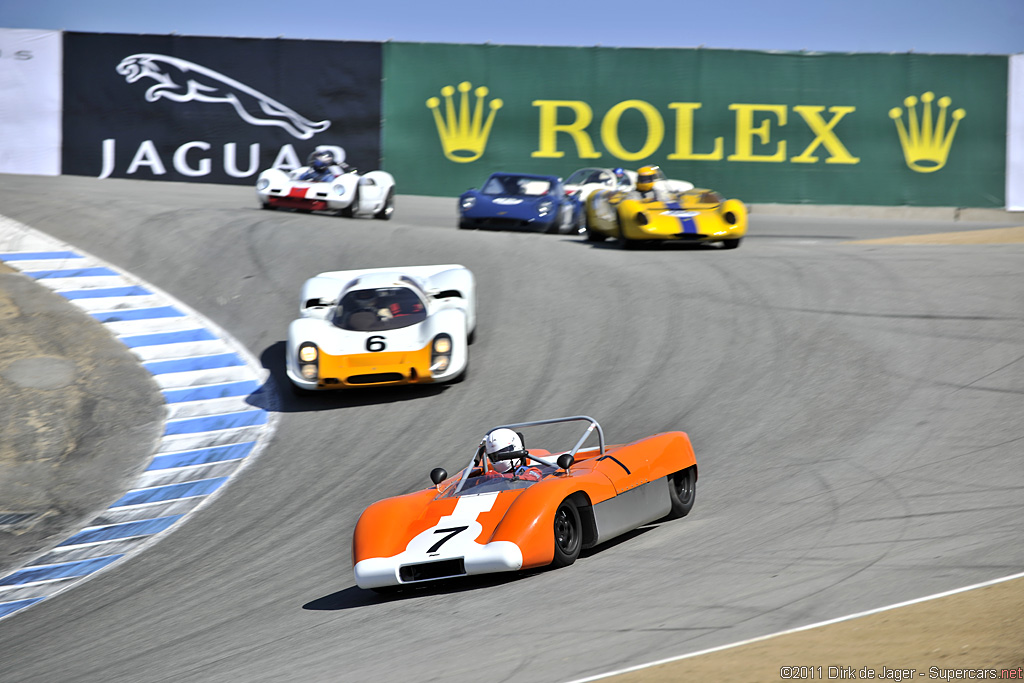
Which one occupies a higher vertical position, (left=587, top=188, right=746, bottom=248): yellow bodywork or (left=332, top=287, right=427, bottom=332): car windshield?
(left=587, top=188, right=746, bottom=248): yellow bodywork

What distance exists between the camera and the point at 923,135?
23.4 metres

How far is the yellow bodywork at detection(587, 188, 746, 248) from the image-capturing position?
51.5ft

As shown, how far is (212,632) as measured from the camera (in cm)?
648

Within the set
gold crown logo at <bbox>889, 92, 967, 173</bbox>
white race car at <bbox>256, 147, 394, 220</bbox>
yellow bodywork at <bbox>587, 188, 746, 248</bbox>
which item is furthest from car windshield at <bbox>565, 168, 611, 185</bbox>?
gold crown logo at <bbox>889, 92, 967, 173</bbox>

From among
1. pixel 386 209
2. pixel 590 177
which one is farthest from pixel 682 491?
pixel 590 177

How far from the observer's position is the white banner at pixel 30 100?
22.7 metres

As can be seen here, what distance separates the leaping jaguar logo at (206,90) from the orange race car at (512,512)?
57.4 feet

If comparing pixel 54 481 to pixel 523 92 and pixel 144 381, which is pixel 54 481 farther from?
pixel 523 92

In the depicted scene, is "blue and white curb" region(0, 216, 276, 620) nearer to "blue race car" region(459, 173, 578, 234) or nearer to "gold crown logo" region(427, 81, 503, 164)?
"blue race car" region(459, 173, 578, 234)

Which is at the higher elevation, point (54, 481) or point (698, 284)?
point (698, 284)

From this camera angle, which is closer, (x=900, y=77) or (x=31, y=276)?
(x=31, y=276)

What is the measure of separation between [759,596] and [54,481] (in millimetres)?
6852

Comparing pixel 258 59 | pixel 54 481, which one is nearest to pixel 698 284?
pixel 54 481

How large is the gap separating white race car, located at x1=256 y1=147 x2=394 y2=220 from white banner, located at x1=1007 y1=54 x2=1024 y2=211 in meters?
13.2
